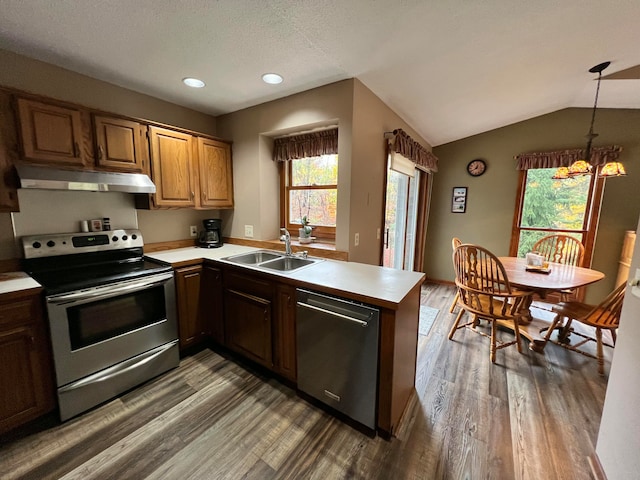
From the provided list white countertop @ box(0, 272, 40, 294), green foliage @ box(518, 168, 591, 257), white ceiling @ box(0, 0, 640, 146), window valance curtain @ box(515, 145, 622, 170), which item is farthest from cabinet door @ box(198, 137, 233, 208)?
green foliage @ box(518, 168, 591, 257)

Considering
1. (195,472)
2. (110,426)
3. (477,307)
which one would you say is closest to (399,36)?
(477,307)

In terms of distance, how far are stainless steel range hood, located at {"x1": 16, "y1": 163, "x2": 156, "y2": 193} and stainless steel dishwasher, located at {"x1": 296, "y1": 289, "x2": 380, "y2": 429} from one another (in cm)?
157

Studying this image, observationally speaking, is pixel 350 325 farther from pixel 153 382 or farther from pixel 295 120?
pixel 295 120

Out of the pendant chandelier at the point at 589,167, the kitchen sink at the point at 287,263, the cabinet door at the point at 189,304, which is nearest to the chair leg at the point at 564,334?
the pendant chandelier at the point at 589,167

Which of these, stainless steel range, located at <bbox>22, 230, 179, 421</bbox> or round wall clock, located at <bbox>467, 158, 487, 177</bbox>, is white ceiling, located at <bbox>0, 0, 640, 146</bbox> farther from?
round wall clock, located at <bbox>467, 158, 487, 177</bbox>

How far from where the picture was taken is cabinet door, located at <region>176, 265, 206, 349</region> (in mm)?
2207

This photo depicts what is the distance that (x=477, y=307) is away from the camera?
96.6 inches

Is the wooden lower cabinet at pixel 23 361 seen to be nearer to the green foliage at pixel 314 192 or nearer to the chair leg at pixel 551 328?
the green foliage at pixel 314 192

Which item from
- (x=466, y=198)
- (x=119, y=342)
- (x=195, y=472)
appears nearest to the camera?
(x=195, y=472)

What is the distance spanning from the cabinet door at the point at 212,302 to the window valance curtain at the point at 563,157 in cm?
437

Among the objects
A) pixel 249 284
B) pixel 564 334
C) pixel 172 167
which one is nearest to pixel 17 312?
pixel 249 284

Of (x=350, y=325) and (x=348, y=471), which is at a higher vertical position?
(x=350, y=325)

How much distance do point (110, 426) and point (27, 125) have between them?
6.57ft

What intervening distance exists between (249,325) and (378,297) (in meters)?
1.17
